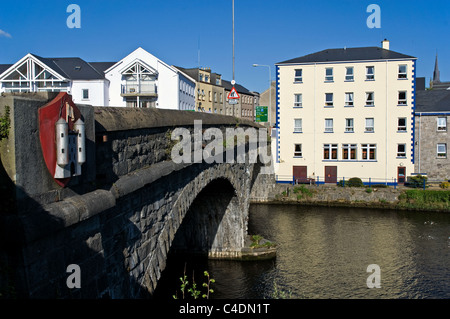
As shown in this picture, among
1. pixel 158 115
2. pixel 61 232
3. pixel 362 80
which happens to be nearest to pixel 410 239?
pixel 362 80

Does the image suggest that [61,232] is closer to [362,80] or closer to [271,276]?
[271,276]

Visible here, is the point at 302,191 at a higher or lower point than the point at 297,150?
lower

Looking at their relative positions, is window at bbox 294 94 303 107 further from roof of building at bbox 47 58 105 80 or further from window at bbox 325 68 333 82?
roof of building at bbox 47 58 105 80

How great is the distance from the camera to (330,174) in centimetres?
4028

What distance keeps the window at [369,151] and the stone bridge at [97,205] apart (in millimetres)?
30054

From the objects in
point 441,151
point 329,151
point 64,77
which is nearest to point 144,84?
point 64,77

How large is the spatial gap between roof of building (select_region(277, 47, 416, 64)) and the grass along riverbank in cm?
1133

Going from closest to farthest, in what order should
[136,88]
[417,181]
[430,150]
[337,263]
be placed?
[337,263]
[136,88]
[417,181]
[430,150]

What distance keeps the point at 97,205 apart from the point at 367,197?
106ft

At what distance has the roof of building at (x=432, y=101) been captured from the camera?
40122 millimetres

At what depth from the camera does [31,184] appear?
4.37m

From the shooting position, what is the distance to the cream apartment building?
128 ft

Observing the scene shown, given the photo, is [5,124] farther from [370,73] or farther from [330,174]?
[370,73]
